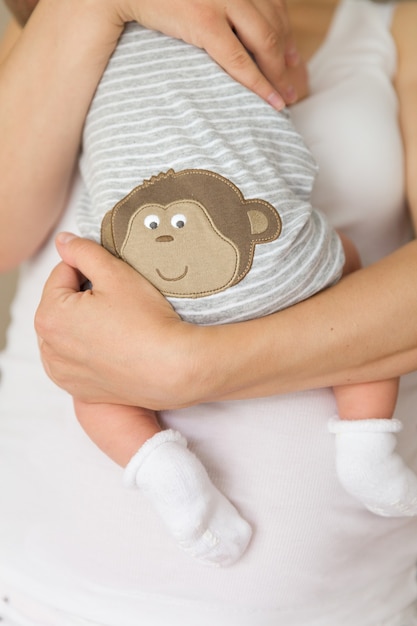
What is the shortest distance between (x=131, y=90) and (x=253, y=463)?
1.58 ft

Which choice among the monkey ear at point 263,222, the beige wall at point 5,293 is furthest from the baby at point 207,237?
the beige wall at point 5,293

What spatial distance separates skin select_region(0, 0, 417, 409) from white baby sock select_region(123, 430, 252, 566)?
0.20 feet

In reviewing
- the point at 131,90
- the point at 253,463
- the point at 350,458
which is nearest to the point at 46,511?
the point at 253,463

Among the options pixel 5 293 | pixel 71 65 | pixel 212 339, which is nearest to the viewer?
pixel 212 339

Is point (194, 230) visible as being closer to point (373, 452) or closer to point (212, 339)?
point (212, 339)

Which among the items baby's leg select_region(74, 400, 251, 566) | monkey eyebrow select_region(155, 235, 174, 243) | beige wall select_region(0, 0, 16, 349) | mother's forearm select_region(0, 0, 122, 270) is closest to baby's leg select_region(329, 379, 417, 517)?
baby's leg select_region(74, 400, 251, 566)

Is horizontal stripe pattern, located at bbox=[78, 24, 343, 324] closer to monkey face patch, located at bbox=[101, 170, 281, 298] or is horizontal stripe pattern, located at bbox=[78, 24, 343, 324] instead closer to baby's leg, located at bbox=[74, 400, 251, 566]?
monkey face patch, located at bbox=[101, 170, 281, 298]

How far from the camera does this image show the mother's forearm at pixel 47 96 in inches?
36.1

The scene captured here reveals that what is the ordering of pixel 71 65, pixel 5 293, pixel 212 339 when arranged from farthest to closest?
pixel 5 293, pixel 71 65, pixel 212 339

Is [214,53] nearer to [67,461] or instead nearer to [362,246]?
[362,246]

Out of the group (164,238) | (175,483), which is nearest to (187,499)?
(175,483)

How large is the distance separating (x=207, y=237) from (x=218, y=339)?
117mm

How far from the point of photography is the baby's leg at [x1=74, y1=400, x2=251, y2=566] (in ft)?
2.63

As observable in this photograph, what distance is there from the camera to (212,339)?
0.79m
